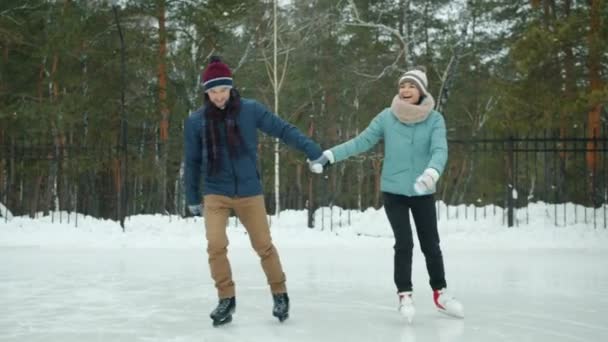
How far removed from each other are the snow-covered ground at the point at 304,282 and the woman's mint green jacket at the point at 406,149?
961 millimetres

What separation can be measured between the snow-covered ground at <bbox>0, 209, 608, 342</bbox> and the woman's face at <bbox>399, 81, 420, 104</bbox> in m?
1.53

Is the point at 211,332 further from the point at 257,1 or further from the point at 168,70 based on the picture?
the point at 257,1

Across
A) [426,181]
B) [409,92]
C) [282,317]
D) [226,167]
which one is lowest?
[282,317]

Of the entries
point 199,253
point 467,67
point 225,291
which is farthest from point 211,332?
point 467,67

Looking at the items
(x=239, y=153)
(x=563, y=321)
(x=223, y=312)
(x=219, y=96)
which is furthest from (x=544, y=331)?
(x=219, y=96)

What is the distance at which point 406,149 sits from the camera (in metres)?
4.53

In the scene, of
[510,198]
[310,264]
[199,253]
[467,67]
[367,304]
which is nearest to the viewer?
[367,304]

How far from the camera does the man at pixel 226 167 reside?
4.27 m

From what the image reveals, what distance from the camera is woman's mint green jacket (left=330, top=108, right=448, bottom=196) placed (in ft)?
14.7

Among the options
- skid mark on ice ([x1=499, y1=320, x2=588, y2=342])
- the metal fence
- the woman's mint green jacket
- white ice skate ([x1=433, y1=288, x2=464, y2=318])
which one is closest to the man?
the woman's mint green jacket

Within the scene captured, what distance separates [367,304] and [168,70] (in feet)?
44.4

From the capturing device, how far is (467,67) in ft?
69.6

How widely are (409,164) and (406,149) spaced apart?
4.3 inches

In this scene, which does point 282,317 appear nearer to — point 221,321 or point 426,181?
point 221,321
